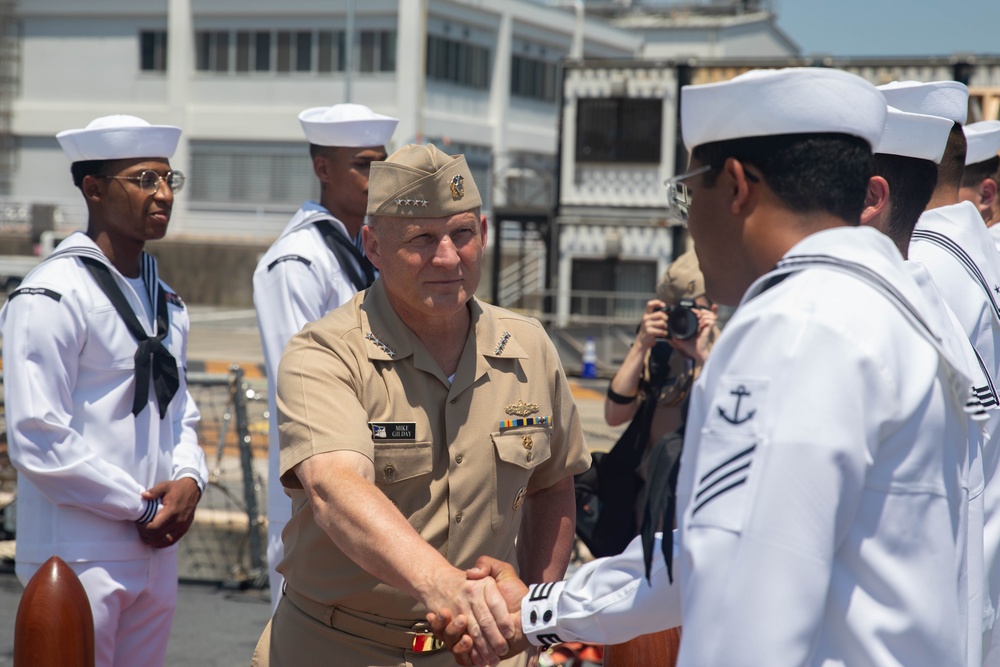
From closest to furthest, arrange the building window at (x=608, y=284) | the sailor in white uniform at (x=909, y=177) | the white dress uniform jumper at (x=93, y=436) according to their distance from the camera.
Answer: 1. the sailor in white uniform at (x=909, y=177)
2. the white dress uniform jumper at (x=93, y=436)
3. the building window at (x=608, y=284)

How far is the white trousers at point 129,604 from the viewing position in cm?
392

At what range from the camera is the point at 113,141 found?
4.27m

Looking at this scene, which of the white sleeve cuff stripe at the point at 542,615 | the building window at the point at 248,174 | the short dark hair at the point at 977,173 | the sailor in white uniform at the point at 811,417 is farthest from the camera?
the building window at the point at 248,174

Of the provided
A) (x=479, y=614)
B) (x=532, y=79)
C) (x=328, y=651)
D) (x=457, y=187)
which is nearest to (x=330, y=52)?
(x=532, y=79)

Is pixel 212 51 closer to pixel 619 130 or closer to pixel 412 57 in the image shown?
pixel 412 57

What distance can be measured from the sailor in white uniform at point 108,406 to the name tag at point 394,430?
4.92 ft

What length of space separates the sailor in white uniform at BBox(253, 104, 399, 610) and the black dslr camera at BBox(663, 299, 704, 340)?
1.30m

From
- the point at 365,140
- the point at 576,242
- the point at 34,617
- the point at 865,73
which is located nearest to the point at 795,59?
the point at 865,73

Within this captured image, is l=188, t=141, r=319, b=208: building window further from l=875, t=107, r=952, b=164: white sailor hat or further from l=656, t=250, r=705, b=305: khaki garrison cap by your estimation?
l=875, t=107, r=952, b=164: white sailor hat

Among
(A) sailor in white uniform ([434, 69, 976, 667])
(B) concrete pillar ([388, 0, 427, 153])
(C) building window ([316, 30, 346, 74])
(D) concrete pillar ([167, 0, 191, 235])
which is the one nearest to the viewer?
(A) sailor in white uniform ([434, 69, 976, 667])

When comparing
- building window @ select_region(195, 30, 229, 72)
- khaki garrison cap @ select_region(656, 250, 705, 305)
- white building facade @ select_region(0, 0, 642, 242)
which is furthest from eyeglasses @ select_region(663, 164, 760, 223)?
building window @ select_region(195, 30, 229, 72)

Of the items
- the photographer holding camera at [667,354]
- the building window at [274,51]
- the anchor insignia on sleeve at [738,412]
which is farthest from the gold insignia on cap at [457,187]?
the building window at [274,51]

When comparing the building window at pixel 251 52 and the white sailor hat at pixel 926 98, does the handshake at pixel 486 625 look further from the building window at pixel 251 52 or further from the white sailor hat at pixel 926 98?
the building window at pixel 251 52

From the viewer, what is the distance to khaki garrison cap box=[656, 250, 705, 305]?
17.1ft
